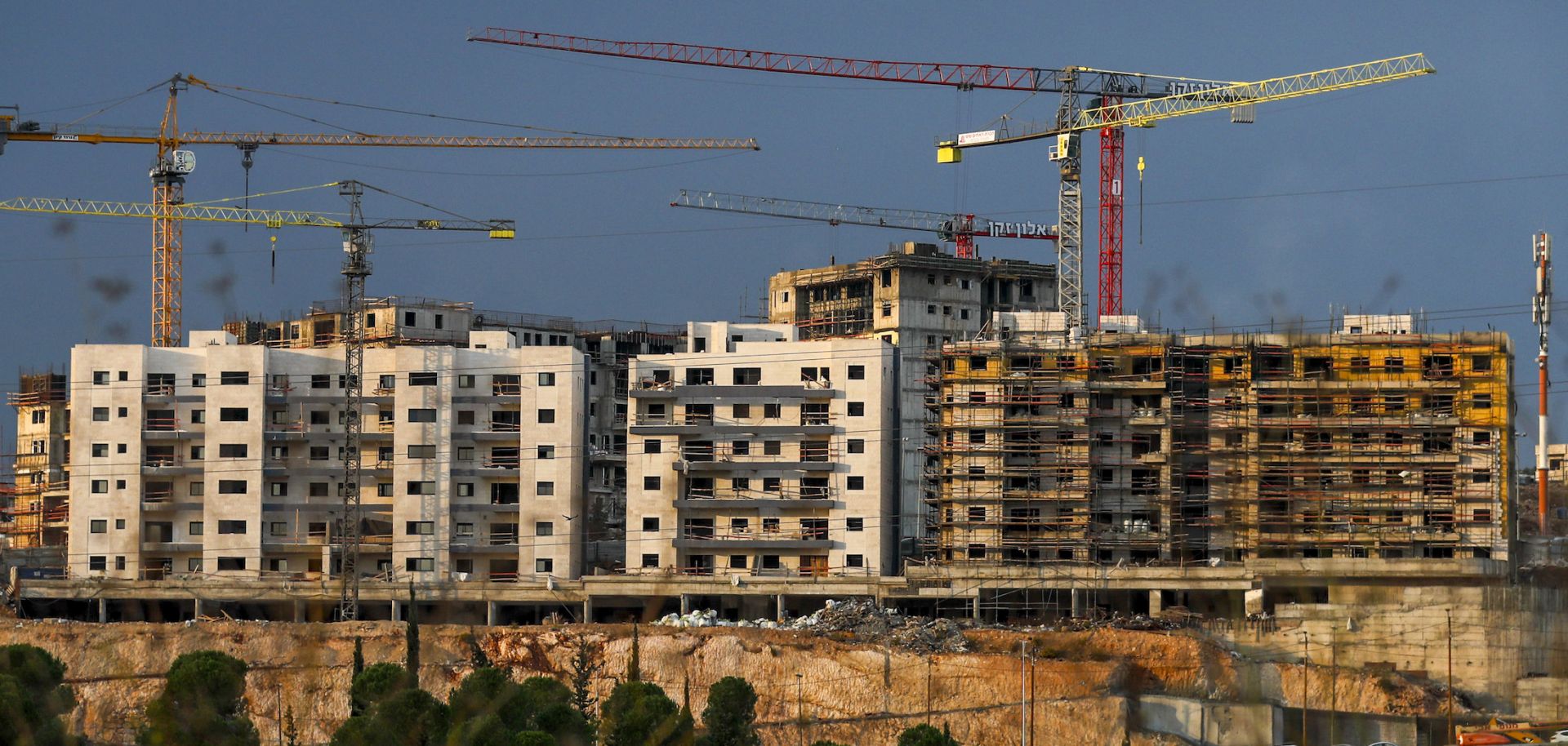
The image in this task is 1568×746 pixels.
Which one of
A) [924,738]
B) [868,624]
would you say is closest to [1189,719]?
[924,738]

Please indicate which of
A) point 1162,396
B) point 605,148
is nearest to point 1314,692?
point 1162,396

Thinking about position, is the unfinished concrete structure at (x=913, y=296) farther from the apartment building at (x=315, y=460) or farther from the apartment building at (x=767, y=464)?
the apartment building at (x=315, y=460)

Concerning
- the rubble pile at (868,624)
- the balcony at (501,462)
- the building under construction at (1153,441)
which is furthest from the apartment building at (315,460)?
the building under construction at (1153,441)

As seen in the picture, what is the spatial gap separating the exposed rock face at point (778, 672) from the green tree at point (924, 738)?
9.98 meters

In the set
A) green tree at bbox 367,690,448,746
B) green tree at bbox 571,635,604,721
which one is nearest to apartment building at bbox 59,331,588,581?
green tree at bbox 571,635,604,721

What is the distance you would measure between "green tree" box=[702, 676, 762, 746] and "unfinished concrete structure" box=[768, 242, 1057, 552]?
43.5m

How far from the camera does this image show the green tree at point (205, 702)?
39.6 metres

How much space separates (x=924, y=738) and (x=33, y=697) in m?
21.9

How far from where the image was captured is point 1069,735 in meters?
64.9

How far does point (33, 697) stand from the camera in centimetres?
4800

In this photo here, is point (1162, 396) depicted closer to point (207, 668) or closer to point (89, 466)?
point (207, 668)

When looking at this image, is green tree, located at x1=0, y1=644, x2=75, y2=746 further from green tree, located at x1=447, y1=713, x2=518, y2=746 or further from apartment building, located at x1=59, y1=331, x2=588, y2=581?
apartment building, located at x1=59, y1=331, x2=588, y2=581

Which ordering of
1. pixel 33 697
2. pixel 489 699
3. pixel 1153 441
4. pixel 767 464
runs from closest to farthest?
pixel 33 697, pixel 489 699, pixel 1153 441, pixel 767 464

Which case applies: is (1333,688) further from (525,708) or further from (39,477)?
(39,477)
